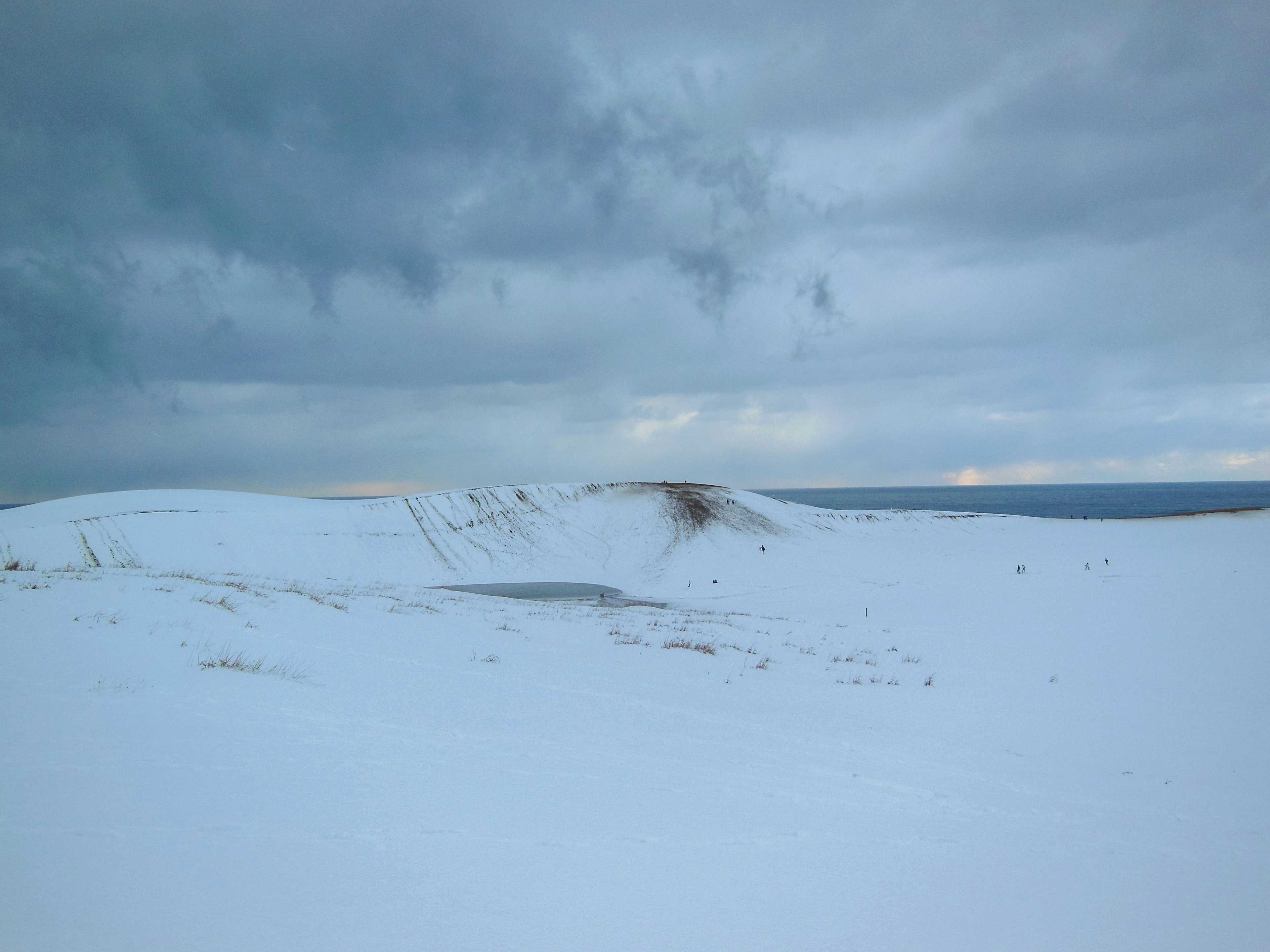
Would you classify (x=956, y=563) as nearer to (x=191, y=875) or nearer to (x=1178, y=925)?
(x=1178, y=925)

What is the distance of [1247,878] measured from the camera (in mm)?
5434

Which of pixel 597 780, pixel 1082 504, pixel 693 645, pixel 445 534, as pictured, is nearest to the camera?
pixel 597 780

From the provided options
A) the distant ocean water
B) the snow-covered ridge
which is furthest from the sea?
the snow-covered ridge

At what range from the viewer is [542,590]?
37469 millimetres

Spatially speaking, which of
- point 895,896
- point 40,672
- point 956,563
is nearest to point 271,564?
point 40,672

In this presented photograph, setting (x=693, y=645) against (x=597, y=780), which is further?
(x=693, y=645)

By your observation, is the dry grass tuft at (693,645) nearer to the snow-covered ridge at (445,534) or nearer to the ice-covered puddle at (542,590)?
the ice-covered puddle at (542,590)

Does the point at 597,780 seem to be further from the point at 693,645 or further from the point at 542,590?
the point at 542,590

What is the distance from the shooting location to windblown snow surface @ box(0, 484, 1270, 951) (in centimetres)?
403

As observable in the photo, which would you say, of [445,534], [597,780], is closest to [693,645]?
[597,780]

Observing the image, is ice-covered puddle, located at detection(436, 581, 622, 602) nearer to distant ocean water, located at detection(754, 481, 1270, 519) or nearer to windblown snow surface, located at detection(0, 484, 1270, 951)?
windblown snow surface, located at detection(0, 484, 1270, 951)

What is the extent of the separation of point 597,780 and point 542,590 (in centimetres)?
3173

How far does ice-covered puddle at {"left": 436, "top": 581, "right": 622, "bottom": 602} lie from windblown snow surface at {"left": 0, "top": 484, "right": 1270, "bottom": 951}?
1588 centimetres

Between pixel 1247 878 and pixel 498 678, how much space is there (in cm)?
873
